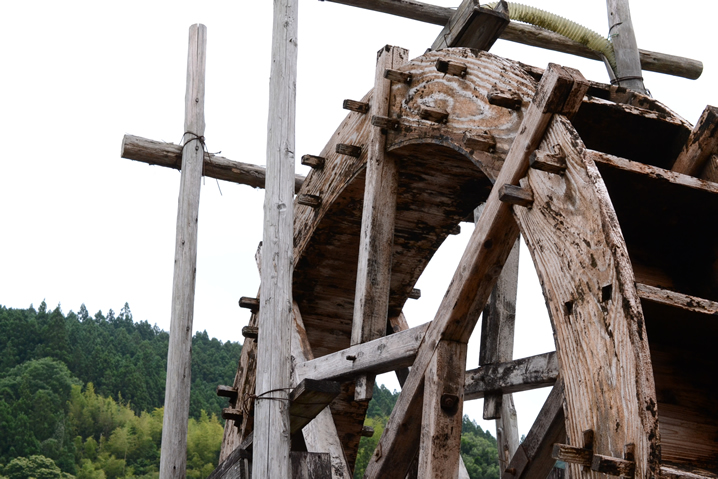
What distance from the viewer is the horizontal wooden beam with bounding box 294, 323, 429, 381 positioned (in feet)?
13.3

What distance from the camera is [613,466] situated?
2.30m

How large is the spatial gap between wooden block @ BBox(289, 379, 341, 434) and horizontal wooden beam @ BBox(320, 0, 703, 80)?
327cm

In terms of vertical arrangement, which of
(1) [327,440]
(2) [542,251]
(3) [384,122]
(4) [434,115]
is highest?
(3) [384,122]

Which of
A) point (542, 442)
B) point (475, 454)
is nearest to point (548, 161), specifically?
point (542, 442)

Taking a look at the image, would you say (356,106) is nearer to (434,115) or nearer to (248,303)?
(434,115)

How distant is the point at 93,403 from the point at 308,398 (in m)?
44.3

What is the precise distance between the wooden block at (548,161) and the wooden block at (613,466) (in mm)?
1063

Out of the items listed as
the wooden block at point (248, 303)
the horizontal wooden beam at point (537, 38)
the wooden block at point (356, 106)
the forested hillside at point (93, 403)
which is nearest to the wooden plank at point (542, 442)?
the wooden block at point (356, 106)

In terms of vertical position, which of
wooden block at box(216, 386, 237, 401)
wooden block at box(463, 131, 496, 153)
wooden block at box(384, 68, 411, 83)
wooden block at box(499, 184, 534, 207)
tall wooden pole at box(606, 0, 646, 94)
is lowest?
wooden block at box(216, 386, 237, 401)

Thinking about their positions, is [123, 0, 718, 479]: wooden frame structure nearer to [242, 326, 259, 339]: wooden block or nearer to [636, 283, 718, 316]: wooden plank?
[636, 283, 718, 316]: wooden plank

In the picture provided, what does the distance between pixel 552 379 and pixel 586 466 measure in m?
2.01

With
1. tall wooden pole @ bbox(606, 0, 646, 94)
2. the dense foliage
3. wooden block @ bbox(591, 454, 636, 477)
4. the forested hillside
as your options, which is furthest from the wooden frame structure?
the forested hillside

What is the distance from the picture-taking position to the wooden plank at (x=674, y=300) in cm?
264

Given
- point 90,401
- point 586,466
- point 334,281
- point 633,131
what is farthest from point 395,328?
point 90,401
